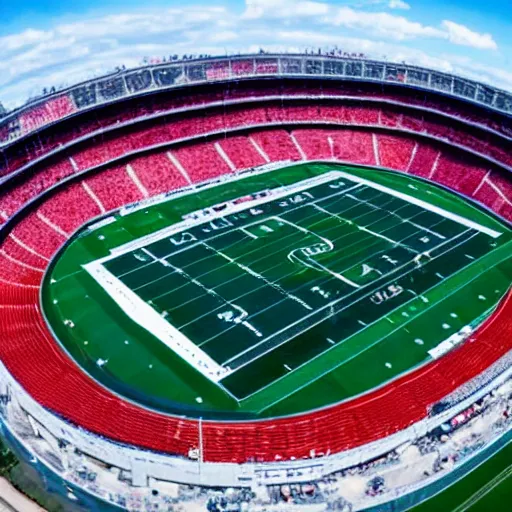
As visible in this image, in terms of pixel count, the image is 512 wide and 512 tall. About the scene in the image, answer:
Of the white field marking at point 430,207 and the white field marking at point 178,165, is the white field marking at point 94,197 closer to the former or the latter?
the white field marking at point 178,165

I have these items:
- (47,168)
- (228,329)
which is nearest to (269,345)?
(228,329)

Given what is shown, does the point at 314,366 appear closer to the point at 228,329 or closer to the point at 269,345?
the point at 269,345

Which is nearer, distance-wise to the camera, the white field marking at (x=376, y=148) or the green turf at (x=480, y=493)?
the green turf at (x=480, y=493)

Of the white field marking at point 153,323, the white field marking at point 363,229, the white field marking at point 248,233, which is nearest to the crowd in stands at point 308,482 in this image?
the white field marking at point 153,323

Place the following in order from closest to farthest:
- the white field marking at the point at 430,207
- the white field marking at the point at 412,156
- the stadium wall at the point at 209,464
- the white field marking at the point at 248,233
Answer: the stadium wall at the point at 209,464 < the white field marking at the point at 248,233 < the white field marking at the point at 430,207 < the white field marking at the point at 412,156

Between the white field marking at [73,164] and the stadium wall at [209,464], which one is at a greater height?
the white field marking at [73,164]

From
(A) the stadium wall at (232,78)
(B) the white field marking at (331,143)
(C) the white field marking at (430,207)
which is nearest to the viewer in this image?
(A) the stadium wall at (232,78)
